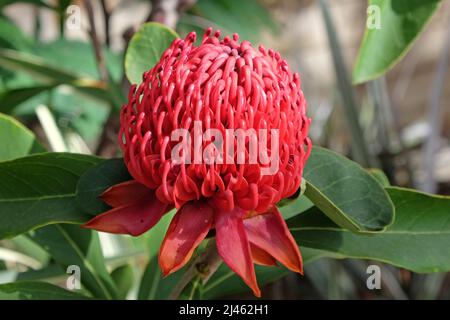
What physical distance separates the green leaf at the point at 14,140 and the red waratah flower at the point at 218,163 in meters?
0.20

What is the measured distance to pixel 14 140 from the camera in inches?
28.7

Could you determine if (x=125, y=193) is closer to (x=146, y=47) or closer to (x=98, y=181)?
(x=98, y=181)

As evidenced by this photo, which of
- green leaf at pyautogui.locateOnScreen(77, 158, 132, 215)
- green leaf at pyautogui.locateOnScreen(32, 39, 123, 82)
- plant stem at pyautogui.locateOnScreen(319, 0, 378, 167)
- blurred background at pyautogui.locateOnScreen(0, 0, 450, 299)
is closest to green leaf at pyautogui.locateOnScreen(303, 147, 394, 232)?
green leaf at pyautogui.locateOnScreen(77, 158, 132, 215)

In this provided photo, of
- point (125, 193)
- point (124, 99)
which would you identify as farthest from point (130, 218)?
point (124, 99)

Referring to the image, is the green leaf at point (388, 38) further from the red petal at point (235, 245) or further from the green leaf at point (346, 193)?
the red petal at point (235, 245)

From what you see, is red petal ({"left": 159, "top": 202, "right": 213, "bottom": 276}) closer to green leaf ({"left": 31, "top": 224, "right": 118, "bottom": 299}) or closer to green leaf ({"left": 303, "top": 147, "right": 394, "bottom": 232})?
green leaf ({"left": 303, "top": 147, "right": 394, "bottom": 232})

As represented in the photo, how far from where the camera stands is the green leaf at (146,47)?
73 centimetres

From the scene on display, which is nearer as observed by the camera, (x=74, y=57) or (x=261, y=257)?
(x=261, y=257)

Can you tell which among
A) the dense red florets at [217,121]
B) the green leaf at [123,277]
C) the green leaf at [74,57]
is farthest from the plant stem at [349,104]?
the dense red florets at [217,121]

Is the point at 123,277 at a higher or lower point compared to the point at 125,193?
lower

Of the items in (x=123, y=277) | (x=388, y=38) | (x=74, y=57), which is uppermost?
(x=74, y=57)

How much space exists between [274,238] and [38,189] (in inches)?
9.8
